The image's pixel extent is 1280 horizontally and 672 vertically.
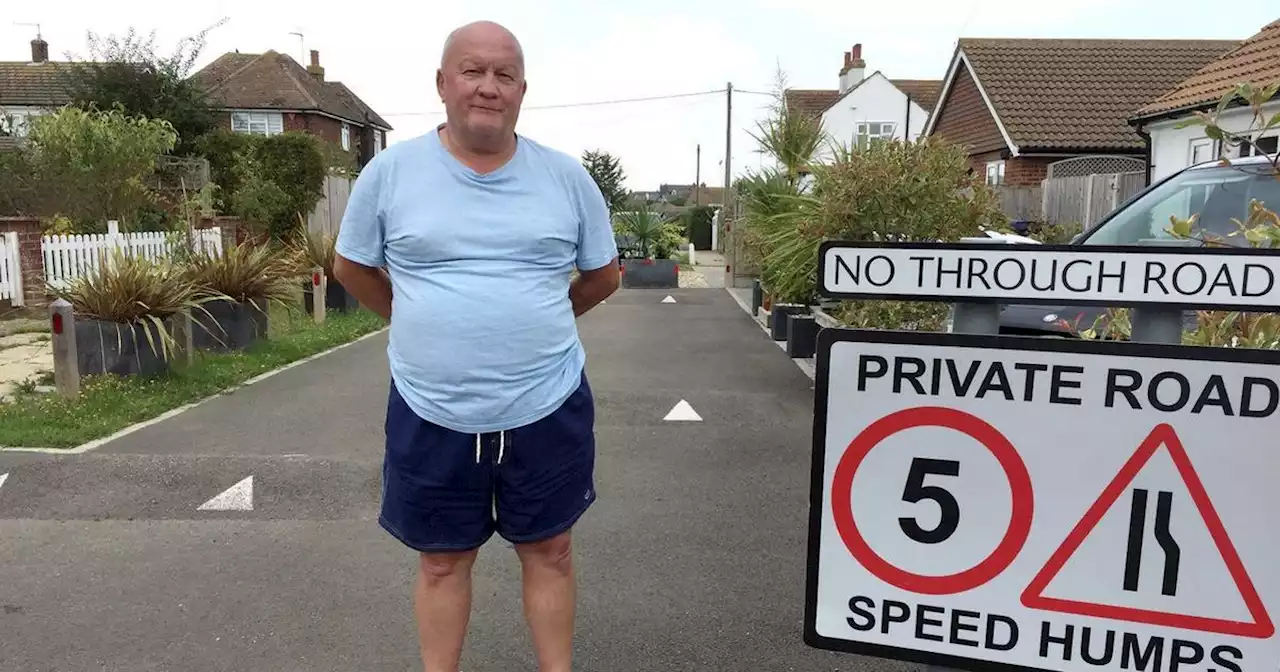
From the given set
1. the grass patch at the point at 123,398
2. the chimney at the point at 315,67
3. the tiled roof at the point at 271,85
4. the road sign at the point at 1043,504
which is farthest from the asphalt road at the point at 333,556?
the chimney at the point at 315,67

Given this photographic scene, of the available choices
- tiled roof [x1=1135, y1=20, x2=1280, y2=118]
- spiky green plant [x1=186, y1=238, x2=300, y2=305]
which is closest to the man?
spiky green plant [x1=186, y1=238, x2=300, y2=305]

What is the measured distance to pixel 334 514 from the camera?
4.34 m

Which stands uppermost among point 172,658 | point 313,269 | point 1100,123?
point 1100,123

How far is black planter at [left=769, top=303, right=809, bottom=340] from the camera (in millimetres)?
9352

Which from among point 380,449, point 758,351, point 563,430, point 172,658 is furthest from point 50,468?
point 758,351

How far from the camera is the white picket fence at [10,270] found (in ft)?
35.6

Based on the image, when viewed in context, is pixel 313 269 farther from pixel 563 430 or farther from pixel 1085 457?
pixel 1085 457

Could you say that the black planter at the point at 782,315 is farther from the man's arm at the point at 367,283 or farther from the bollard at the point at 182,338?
the man's arm at the point at 367,283

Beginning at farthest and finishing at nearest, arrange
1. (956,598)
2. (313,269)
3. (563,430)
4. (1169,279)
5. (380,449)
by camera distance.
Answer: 1. (313,269)
2. (380,449)
3. (563,430)
4. (956,598)
5. (1169,279)

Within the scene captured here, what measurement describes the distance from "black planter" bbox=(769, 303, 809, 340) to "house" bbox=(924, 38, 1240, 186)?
29.8 ft

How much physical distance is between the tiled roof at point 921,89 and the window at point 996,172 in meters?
18.9

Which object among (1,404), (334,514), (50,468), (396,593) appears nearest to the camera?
(396,593)

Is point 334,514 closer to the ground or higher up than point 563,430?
closer to the ground

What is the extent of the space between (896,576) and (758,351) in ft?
27.3
